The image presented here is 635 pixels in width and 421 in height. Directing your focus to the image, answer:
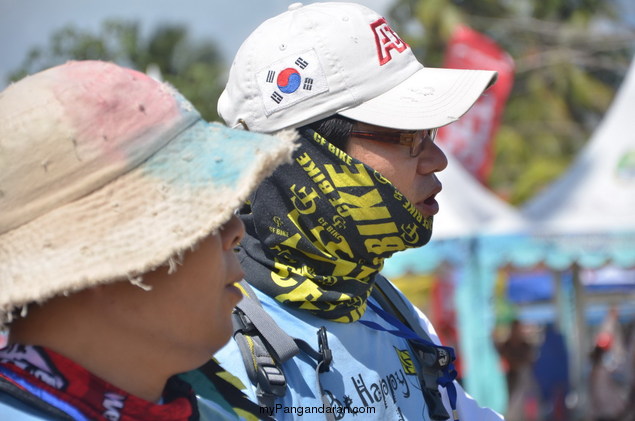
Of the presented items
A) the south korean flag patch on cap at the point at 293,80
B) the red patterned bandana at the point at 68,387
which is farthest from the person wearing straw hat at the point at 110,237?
the south korean flag patch on cap at the point at 293,80

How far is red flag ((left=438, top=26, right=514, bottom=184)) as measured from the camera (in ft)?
35.3

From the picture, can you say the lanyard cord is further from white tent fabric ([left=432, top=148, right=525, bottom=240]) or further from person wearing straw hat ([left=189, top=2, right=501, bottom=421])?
white tent fabric ([left=432, top=148, right=525, bottom=240])

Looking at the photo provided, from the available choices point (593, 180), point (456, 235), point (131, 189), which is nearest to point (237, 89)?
point (131, 189)

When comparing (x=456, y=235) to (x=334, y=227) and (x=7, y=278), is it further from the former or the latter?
(x=7, y=278)

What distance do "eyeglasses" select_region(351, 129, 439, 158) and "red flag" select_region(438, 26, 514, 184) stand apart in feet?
28.5

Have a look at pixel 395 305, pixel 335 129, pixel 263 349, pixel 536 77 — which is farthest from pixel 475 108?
pixel 536 77

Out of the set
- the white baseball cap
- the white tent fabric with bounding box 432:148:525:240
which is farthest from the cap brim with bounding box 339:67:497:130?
the white tent fabric with bounding box 432:148:525:240

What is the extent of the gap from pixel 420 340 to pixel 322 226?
418 mm

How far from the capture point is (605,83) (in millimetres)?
27484

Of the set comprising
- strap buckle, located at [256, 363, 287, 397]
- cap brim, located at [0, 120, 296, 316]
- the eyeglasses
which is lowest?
strap buckle, located at [256, 363, 287, 397]

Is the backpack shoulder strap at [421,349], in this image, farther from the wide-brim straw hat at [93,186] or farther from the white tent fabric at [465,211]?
the white tent fabric at [465,211]

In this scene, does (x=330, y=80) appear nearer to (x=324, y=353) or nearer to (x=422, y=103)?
(x=422, y=103)

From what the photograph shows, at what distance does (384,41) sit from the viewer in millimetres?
2121

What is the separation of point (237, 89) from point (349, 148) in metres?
0.32
